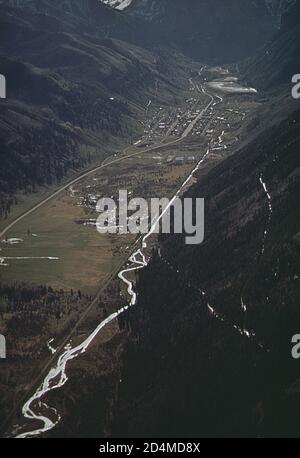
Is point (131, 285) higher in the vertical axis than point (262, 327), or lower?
higher

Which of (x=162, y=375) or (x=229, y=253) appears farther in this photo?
(x=229, y=253)

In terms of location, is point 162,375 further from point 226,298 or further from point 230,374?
point 226,298

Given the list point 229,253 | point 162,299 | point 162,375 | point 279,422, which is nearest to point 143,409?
point 162,375

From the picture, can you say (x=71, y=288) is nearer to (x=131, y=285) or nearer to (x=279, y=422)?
(x=131, y=285)

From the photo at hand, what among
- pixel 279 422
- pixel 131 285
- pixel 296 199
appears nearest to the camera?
pixel 279 422

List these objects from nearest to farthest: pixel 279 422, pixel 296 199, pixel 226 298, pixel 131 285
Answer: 1. pixel 279 422
2. pixel 226 298
3. pixel 296 199
4. pixel 131 285

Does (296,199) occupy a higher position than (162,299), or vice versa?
(296,199)
